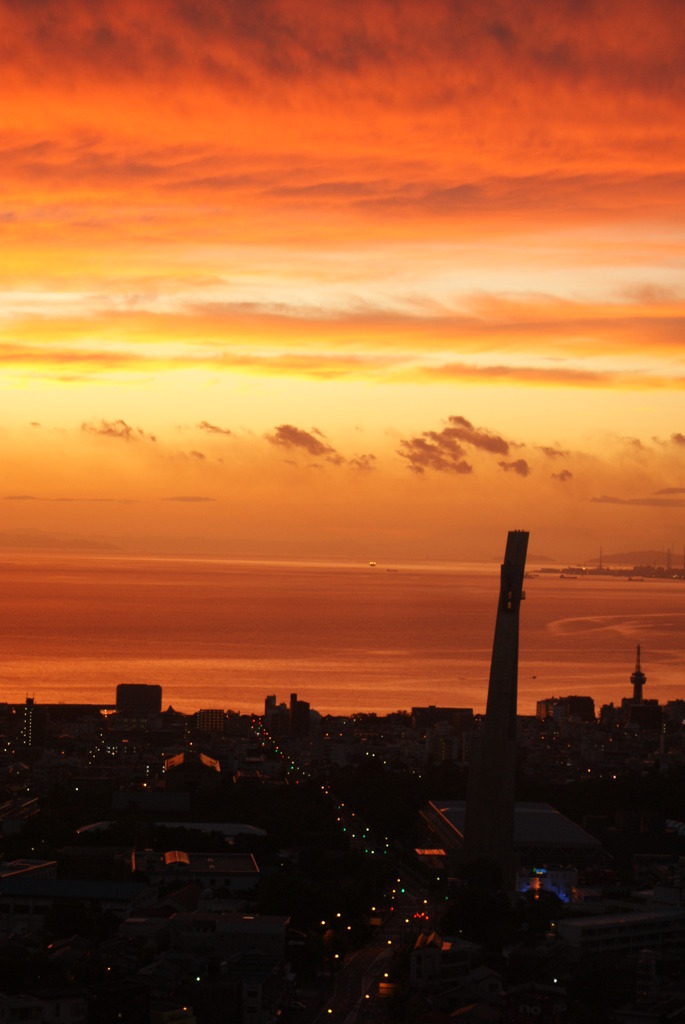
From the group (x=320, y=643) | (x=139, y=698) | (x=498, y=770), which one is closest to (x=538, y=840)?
(x=498, y=770)

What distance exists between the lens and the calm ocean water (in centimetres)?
3359

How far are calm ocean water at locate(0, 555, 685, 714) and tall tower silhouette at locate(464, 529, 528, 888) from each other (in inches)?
628

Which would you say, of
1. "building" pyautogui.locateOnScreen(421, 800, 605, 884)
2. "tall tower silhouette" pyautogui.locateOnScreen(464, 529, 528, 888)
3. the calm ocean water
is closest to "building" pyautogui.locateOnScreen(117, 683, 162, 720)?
the calm ocean water

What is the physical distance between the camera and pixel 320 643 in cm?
4497

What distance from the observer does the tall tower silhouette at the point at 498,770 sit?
532 inches

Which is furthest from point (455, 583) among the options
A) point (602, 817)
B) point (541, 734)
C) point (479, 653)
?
point (602, 817)

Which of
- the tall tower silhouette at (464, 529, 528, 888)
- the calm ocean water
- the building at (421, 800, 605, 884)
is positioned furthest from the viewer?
the calm ocean water

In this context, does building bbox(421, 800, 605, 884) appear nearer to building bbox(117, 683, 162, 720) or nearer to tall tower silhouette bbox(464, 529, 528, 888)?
tall tower silhouette bbox(464, 529, 528, 888)

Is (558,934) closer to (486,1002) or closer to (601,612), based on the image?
(486,1002)

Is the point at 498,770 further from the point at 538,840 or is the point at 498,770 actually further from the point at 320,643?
the point at 320,643

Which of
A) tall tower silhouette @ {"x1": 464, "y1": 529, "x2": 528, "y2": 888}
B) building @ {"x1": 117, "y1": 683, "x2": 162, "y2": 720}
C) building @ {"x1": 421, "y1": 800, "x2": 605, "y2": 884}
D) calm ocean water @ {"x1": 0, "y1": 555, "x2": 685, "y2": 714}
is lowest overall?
building @ {"x1": 421, "y1": 800, "x2": 605, "y2": 884}

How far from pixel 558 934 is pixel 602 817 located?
5830mm

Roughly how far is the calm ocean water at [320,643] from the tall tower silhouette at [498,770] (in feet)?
52.4

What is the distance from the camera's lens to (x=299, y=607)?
6116cm
